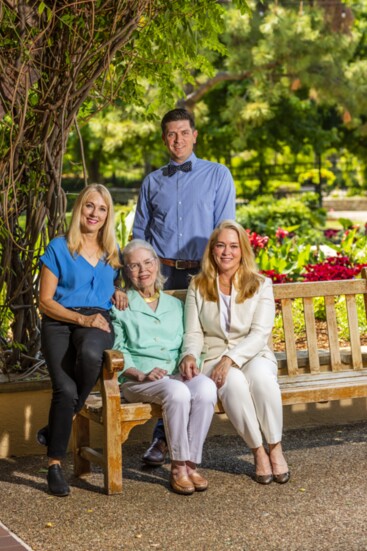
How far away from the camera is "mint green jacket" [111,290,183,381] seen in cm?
545

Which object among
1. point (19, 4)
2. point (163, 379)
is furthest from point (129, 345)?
point (19, 4)

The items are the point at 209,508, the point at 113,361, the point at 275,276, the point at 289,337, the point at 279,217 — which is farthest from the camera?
the point at 279,217

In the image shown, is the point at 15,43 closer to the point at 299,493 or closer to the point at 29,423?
the point at 29,423

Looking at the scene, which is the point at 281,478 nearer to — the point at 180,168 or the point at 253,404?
the point at 253,404

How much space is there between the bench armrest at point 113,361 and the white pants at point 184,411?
24 cm

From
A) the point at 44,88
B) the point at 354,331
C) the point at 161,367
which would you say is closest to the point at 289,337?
the point at 354,331

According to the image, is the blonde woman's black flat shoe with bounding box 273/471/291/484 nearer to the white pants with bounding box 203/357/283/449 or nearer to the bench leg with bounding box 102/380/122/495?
the white pants with bounding box 203/357/283/449

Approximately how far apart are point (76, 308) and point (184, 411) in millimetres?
797

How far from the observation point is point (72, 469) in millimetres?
5719

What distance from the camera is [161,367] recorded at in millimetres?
5473

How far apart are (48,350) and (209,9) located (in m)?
2.47

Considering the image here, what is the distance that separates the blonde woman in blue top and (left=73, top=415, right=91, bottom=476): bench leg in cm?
30

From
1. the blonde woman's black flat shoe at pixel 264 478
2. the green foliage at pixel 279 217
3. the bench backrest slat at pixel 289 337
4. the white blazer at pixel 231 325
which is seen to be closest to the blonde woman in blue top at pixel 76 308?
the white blazer at pixel 231 325

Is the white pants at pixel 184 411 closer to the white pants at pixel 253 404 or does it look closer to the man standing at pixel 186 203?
the white pants at pixel 253 404
